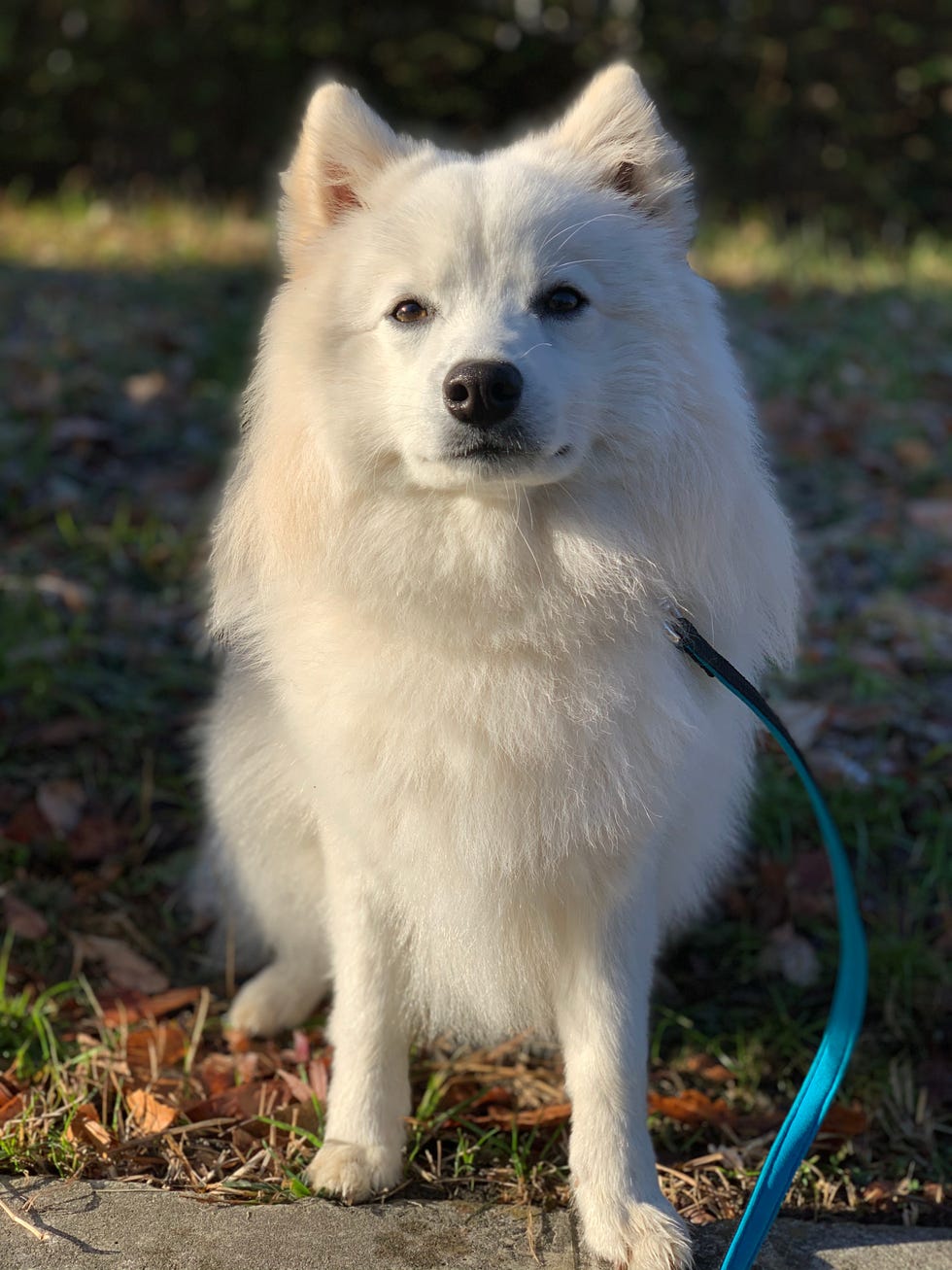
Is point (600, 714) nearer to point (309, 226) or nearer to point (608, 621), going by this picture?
point (608, 621)

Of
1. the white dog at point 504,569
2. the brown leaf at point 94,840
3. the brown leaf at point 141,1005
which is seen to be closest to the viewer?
the white dog at point 504,569

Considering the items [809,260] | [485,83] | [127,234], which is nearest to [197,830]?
[127,234]

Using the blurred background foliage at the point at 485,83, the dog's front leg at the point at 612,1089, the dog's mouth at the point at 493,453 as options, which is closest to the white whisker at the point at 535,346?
the dog's mouth at the point at 493,453

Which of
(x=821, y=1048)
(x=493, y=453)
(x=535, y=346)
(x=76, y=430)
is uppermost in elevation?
(x=535, y=346)

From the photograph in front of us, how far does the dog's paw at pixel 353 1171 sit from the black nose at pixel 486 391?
51.8 inches

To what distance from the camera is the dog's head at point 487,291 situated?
188 centimetres

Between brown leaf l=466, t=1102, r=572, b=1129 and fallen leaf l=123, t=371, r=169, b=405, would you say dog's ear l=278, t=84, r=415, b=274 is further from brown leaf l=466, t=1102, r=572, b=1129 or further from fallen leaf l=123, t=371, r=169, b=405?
fallen leaf l=123, t=371, r=169, b=405

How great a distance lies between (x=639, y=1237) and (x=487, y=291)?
5.23ft

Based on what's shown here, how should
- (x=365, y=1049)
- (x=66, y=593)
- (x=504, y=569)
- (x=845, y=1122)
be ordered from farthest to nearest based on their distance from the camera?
(x=66, y=593) < (x=845, y=1122) < (x=365, y=1049) < (x=504, y=569)

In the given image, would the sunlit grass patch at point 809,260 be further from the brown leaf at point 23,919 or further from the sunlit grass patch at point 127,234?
the brown leaf at point 23,919

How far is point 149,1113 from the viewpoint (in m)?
2.33

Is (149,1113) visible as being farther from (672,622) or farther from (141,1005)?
(672,622)

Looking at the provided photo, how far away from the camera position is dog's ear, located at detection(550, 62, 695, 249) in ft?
6.89

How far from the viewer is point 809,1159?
93.8 inches
